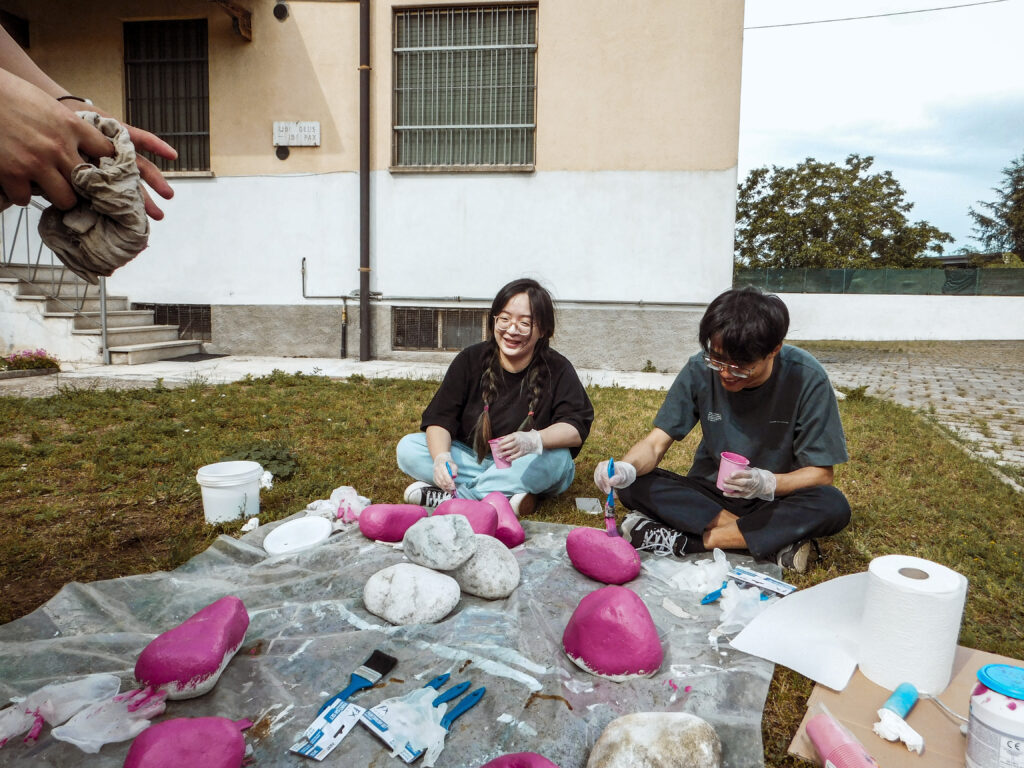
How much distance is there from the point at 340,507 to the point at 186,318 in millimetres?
6861

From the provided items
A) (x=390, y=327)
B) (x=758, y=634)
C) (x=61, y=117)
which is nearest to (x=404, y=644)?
(x=758, y=634)

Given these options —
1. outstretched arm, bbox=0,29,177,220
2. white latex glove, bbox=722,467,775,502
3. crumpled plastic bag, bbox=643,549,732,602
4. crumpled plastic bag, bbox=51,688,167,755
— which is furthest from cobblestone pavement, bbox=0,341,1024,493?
outstretched arm, bbox=0,29,177,220

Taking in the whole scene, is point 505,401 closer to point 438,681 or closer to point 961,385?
point 438,681

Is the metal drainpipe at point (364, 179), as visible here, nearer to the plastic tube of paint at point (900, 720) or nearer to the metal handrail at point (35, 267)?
the metal handrail at point (35, 267)

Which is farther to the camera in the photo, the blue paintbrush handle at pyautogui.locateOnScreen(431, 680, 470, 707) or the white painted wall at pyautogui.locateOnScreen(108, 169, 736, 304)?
the white painted wall at pyautogui.locateOnScreen(108, 169, 736, 304)

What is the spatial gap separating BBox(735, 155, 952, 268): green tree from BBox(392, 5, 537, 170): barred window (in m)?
21.2

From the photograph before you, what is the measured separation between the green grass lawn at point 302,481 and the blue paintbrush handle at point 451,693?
81cm

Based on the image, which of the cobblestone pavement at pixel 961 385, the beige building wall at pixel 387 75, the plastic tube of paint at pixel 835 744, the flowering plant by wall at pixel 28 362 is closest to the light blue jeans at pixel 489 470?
the plastic tube of paint at pixel 835 744

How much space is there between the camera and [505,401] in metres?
3.33

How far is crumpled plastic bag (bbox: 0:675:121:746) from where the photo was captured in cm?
157

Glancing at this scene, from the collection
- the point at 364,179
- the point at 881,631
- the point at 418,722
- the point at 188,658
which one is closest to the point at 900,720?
the point at 881,631

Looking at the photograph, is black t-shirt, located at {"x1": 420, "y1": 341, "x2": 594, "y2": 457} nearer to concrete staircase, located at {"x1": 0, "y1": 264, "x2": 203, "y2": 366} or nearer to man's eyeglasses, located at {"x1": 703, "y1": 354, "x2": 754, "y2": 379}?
man's eyeglasses, located at {"x1": 703, "y1": 354, "x2": 754, "y2": 379}

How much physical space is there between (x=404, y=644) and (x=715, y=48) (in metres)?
7.24

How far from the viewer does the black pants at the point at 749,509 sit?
259 centimetres
